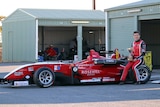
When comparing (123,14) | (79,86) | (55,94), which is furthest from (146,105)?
(123,14)

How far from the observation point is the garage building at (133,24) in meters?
21.1

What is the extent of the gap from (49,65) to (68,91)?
68.8 inches

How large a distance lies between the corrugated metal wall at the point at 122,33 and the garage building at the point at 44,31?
435 inches

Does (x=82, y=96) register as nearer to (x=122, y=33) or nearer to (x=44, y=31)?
(x=122, y=33)

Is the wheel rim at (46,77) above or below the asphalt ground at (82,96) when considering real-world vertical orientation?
above

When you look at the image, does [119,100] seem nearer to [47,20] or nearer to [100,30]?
[47,20]

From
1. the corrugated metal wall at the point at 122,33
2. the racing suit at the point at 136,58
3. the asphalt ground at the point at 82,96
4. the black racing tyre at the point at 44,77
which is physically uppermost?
the corrugated metal wall at the point at 122,33

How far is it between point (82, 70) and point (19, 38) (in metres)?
22.6

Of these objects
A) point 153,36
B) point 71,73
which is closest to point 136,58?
point 71,73

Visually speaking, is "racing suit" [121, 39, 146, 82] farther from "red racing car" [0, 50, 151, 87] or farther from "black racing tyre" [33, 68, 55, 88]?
"black racing tyre" [33, 68, 55, 88]

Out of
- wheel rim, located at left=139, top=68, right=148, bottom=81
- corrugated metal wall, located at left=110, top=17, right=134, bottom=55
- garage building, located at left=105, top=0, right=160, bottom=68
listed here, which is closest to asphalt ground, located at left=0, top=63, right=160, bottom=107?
wheel rim, located at left=139, top=68, right=148, bottom=81

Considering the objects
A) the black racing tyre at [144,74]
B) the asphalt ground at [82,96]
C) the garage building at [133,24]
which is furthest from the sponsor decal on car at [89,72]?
the garage building at [133,24]

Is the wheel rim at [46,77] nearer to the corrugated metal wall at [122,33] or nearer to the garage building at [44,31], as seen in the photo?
the corrugated metal wall at [122,33]

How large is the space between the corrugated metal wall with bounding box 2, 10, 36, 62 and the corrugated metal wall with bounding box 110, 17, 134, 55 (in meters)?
11.4
